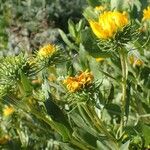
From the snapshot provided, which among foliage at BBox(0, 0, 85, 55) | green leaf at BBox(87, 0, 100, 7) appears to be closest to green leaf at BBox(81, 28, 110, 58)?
green leaf at BBox(87, 0, 100, 7)

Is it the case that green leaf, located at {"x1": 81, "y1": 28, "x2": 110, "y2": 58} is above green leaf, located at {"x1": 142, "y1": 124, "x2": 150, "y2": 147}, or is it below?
above

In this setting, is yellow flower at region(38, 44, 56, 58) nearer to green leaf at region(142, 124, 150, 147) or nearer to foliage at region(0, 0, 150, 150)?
foliage at region(0, 0, 150, 150)

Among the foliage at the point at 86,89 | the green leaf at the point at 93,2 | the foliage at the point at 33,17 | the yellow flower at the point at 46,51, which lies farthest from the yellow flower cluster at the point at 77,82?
the foliage at the point at 33,17

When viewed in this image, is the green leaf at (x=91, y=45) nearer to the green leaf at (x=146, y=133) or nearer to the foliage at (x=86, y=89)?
the foliage at (x=86, y=89)

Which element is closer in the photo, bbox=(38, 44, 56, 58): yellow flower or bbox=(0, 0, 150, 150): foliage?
bbox=(0, 0, 150, 150): foliage

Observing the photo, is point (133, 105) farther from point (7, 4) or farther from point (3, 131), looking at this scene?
point (7, 4)

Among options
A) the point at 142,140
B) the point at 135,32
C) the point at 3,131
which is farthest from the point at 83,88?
the point at 3,131

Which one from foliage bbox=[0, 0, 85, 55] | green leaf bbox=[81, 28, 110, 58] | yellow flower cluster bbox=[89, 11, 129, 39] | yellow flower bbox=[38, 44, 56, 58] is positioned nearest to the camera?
yellow flower cluster bbox=[89, 11, 129, 39]

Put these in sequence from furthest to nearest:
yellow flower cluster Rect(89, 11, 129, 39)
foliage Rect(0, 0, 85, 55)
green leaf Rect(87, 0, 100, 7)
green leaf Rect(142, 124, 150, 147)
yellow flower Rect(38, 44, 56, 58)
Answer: foliage Rect(0, 0, 85, 55), green leaf Rect(87, 0, 100, 7), yellow flower Rect(38, 44, 56, 58), green leaf Rect(142, 124, 150, 147), yellow flower cluster Rect(89, 11, 129, 39)
